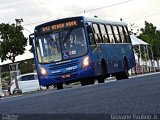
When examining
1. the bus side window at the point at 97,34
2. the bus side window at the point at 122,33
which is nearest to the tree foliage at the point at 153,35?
the bus side window at the point at 122,33

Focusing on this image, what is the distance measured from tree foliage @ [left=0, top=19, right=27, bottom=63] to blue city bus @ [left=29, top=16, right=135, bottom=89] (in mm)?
26749

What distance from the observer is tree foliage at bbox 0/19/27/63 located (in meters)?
56.0

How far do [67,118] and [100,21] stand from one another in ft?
73.0

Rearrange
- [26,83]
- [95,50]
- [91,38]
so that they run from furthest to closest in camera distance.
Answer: [26,83], [95,50], [91,38]

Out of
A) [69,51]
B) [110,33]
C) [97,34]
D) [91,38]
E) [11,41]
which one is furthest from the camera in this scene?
[11,41]

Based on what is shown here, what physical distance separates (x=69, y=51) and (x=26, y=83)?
1675 centimetres

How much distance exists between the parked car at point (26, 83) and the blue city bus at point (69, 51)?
46.0ft

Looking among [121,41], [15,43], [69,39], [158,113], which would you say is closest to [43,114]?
[158,113]

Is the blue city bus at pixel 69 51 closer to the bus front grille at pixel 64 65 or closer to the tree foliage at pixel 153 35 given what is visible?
the bus front grille at pixel 64 65

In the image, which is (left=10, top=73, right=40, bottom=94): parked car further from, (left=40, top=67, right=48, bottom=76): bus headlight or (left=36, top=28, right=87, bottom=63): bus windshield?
(left=36, top=28, right=87, bottom=63): bus windshield

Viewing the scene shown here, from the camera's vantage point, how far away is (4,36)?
57.7m

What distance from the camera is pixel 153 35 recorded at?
4365 inches

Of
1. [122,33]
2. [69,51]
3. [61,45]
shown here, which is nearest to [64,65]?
[69,51]

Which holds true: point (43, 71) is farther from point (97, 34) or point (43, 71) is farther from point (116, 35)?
point (116, 35)
